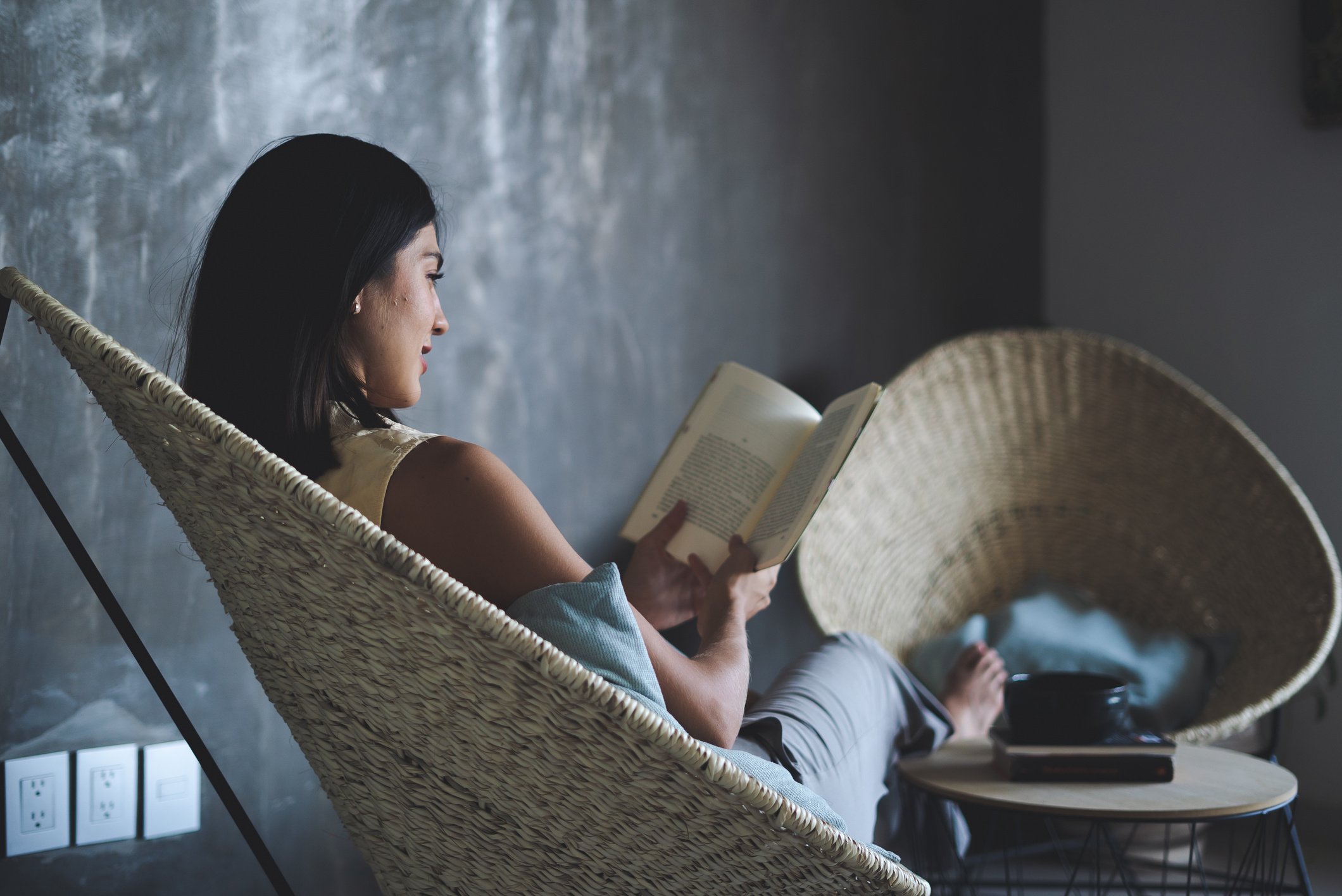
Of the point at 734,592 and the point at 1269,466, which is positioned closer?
the point at 734,592

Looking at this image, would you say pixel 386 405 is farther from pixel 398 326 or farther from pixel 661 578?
pixel 661 578

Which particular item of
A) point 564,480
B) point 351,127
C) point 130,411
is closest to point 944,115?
point 564,480

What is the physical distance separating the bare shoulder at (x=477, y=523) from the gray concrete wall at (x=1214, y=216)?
5.95ft

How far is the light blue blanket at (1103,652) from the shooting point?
5.56ft

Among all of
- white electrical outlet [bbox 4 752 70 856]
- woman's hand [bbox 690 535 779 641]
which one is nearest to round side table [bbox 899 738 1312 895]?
woman's hand [bbox 690 535 779 641]

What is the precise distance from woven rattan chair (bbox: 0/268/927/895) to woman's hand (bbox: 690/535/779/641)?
0.99 ft

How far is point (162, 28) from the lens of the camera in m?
1.25

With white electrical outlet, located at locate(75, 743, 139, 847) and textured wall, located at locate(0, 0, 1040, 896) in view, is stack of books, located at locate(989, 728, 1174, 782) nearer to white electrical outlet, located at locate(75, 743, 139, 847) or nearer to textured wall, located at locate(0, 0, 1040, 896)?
textured wall, located at locate(0, 0, 1040, 896)

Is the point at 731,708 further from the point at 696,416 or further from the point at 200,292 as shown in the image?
the point at 200,292

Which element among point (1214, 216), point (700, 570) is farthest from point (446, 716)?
point (1214, 216)

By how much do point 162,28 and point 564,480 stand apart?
0.80 meters

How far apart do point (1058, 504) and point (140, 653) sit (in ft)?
5.26

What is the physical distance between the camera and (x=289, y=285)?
88 centimetres

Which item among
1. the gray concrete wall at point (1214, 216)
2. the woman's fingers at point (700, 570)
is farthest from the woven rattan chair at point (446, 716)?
the gray concrete wall at point (1214, 216)
